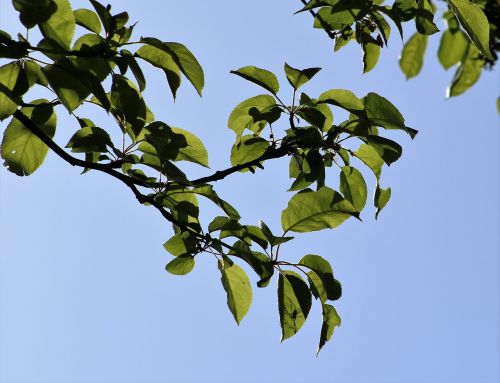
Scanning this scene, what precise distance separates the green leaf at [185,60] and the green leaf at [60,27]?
0.23 metres

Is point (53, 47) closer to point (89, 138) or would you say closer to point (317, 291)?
point (89, 138)

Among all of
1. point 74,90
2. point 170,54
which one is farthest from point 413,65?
point 74,90

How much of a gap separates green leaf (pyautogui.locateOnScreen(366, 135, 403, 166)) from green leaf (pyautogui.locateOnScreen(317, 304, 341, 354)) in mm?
430

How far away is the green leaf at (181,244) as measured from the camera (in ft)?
6.04

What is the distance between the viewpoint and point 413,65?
3541 mm

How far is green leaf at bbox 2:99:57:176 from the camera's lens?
6.02ft

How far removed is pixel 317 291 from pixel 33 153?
85 cm

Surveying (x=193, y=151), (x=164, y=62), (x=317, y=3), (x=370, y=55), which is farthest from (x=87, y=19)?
(x=370, y=55)

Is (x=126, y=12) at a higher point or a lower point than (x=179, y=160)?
higher

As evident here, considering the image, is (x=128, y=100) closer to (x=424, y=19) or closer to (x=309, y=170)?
(x=309, y=170)

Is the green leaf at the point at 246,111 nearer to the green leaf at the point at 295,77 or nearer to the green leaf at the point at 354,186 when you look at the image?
the green leaf at the point at 295,77

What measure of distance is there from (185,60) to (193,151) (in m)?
0.32

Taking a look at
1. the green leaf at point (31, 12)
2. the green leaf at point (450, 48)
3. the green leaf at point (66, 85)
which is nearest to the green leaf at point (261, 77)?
the green leaf at point (66, 85)

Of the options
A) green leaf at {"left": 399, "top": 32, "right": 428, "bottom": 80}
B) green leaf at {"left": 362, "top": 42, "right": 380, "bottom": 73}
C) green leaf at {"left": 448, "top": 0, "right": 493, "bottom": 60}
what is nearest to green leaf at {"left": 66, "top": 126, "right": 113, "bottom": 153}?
green leaf at {"left": 362, "top": 42, "right": 380, "bottom": 73}
